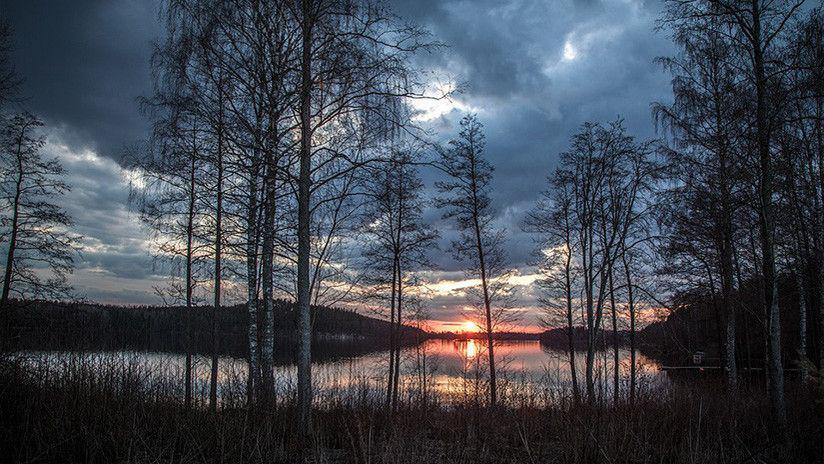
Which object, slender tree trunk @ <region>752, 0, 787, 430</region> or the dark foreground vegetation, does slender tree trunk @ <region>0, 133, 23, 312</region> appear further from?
slender tree trunk @ <region>752, 0, 787, 430</region>

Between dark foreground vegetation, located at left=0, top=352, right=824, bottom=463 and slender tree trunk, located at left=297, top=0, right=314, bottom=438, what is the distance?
19.2 inches

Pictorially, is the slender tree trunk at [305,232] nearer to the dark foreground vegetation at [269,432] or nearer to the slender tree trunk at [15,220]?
the dark foreground vegetation at [269,432]

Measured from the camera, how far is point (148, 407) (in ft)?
24.9

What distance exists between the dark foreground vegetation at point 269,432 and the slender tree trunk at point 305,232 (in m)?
0.49

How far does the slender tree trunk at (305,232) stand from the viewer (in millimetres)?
6027

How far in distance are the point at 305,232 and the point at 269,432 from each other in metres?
2.67

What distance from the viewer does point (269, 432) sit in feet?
19.2

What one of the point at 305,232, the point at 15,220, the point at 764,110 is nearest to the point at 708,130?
the point at 764,110

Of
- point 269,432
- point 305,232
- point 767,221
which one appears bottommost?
point 269,432

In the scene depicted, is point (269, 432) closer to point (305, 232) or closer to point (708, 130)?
point (305, 232)

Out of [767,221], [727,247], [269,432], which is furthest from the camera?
[727,247]

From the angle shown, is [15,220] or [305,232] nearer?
[305,232]

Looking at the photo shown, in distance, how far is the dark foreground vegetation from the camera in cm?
568

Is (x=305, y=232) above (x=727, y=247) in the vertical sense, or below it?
below
